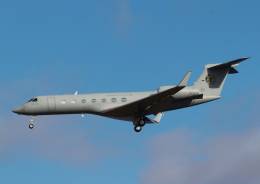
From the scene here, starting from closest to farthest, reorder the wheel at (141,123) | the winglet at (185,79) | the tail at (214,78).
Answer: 1. the winglet at (185,79)
2. the wheel at (141,123)
3. the tail at (214,78)

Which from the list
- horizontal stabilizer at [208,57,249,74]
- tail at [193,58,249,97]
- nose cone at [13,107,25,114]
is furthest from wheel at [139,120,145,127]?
nose cone at [13,107,25,114]

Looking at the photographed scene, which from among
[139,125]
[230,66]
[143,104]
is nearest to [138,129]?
[139,125]

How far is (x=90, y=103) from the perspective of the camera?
40250 millimetres

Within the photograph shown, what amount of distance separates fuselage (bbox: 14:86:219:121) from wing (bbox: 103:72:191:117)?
0.35 metres

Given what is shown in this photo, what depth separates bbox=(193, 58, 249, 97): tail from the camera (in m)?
41.8

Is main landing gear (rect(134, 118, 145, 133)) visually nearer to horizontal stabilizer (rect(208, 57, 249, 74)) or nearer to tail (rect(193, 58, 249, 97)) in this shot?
tail (rect(193, 58, 249, 97))

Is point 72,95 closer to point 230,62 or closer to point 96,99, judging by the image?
point 96,99

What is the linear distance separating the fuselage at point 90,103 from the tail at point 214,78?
1.39 m

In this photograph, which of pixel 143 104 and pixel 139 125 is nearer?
pixel 143 104

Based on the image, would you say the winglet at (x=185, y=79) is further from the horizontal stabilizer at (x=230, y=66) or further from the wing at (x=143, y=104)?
the horizontal stabilizer at (x=230, y=66)

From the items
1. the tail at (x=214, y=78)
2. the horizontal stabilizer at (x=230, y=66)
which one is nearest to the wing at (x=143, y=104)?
the tail at (x=214, y=78)

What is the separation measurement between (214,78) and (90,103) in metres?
9.46

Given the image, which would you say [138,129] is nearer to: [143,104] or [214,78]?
[143,104]

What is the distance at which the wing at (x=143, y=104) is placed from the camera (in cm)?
3762
